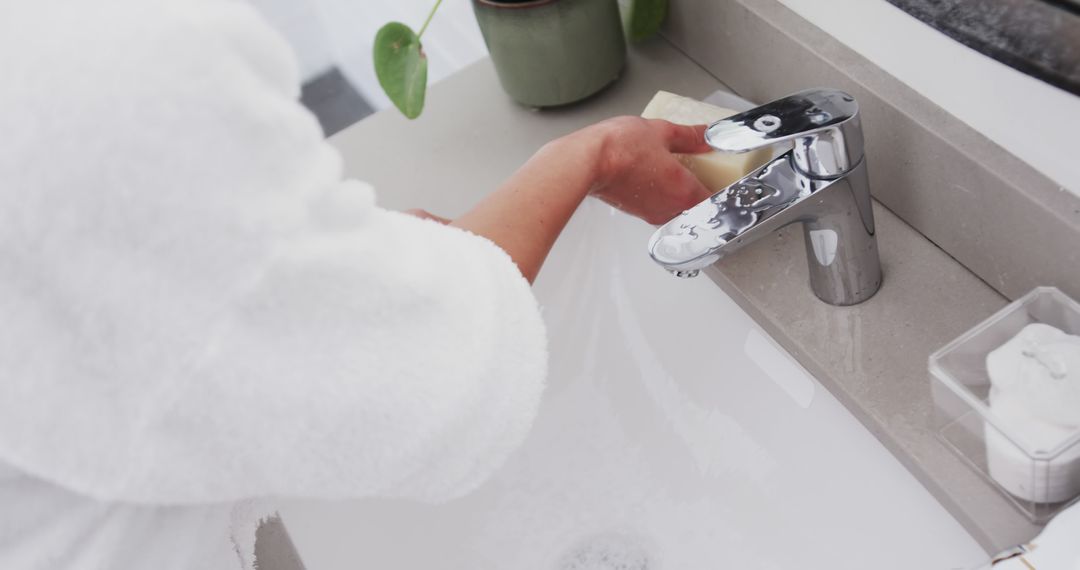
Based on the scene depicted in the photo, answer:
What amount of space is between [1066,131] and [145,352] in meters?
0.47

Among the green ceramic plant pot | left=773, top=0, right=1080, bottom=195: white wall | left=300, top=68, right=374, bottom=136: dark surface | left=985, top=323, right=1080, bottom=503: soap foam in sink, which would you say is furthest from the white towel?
left=300, top=68, right=374, bottom=136: dark surface

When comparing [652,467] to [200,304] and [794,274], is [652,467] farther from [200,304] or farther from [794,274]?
[200,304]

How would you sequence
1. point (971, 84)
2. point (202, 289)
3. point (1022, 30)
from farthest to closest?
1. point (971, 84)
2. point (1022, 30)
3. point (202, 289)

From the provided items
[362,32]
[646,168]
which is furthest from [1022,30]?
[362,32]

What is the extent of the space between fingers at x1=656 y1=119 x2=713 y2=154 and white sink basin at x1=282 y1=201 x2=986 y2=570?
103mm

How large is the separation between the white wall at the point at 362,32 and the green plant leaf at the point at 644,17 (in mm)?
320

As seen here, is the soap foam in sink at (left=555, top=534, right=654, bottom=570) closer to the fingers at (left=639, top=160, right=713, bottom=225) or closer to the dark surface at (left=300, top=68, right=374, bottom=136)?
the fingers at (left=639, top=160, right=713, bottom=225)

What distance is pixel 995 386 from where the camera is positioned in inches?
18.9

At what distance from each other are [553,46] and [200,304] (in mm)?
463

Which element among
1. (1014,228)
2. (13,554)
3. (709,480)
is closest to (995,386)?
(1014,228)

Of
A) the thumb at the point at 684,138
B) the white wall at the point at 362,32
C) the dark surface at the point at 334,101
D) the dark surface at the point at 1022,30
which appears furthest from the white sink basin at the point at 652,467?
the dark surface at the point at 334,101

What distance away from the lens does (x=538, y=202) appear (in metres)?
0.56

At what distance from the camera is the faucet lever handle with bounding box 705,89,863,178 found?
20.2 inches

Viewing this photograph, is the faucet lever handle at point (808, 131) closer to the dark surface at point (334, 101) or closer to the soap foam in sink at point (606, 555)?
the soap foam in sink at point (606, 555)
